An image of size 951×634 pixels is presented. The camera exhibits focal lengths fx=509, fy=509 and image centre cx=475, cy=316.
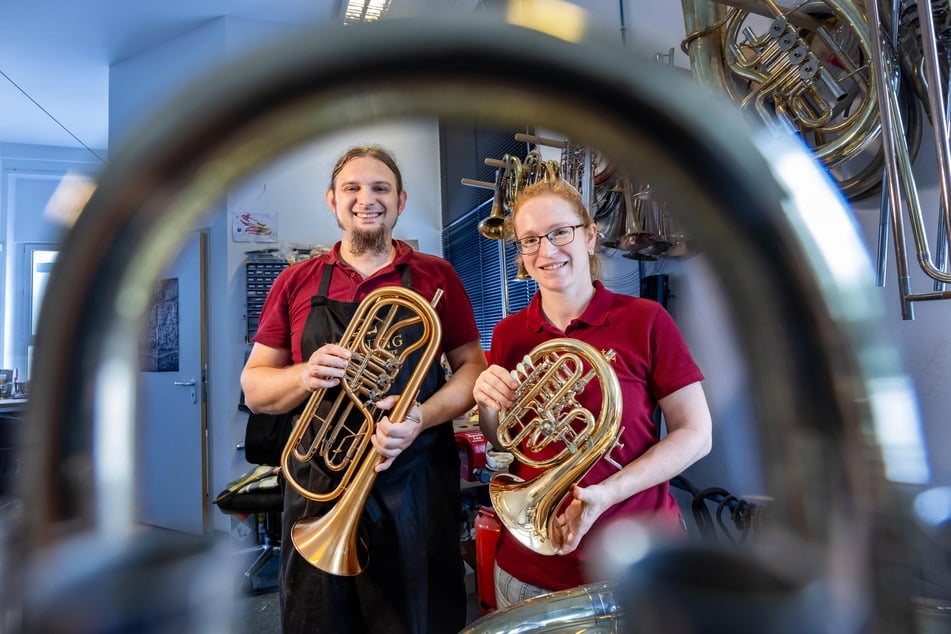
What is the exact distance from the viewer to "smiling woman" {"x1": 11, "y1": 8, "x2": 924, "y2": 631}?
0.08 metres

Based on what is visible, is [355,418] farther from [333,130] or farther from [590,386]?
[333,130]

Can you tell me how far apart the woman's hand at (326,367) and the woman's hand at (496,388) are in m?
0.23

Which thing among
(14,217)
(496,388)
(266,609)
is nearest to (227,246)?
(266,609)

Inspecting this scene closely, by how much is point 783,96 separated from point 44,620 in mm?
1070

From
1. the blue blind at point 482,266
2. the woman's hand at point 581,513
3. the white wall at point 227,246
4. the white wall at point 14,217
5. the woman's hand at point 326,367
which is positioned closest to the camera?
the woman's hand at point 581,513

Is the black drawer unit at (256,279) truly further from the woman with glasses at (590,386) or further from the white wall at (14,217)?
the white wall at (14,217)

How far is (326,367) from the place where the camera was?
84 cm

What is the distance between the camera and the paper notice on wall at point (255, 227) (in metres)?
2.87

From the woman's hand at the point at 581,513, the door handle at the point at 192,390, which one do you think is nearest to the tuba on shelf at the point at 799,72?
the woman's hand at the point at 581,513

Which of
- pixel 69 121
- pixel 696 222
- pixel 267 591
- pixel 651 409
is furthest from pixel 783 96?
pixel 69 121

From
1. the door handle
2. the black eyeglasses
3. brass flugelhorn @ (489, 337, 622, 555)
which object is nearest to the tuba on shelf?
the black eyeglasses

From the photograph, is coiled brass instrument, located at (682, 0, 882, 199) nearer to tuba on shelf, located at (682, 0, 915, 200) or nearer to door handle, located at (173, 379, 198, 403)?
tuba on shelf, located at (682, 0, 915, 200)

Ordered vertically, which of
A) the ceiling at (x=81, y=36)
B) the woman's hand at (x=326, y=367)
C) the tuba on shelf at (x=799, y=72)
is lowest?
the woman's hand at (x=326, y=367)

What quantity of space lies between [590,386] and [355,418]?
47cm
